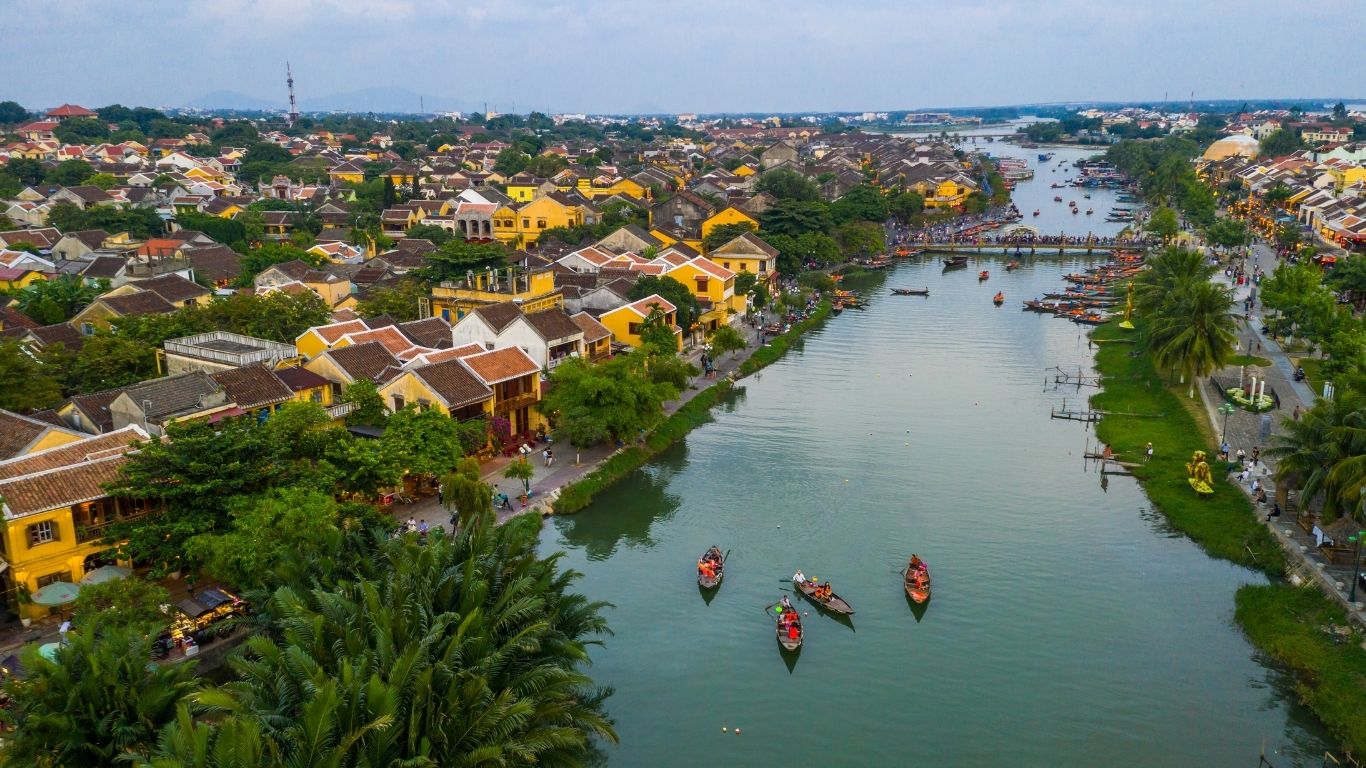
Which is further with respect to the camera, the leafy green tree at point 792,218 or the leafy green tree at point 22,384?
the leafy green tree at point 792,218

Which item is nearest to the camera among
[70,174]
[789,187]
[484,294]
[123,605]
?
[123,605]

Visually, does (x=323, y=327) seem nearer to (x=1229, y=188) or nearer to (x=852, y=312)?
(x=852, y=312)

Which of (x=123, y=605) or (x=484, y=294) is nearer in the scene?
(x=123, y=605)

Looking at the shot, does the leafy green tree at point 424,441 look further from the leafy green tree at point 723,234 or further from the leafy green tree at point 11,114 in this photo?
the leafy green tree at point 11,114

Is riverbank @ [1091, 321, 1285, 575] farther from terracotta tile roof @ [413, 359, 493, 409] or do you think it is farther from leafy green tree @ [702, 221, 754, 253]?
leafy green tree @ [702, 221, 754, 253]

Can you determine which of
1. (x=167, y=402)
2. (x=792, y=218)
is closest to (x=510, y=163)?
(x=792, y=218)

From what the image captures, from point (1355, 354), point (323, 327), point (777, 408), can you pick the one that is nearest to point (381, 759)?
point (323, 327)

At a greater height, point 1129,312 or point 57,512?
point 57,512

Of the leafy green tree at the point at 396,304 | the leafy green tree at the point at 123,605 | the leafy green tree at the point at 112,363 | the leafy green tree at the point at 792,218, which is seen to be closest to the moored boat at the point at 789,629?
the leafy green tree at the point at 123,605

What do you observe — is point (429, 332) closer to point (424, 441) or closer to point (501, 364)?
point (501, 364)
